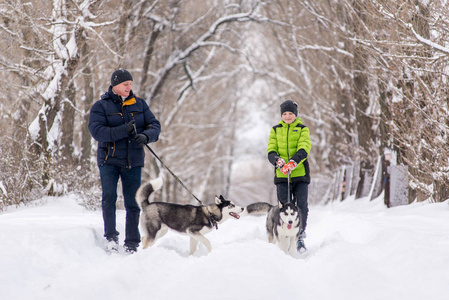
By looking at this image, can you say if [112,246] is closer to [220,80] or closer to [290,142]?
[290,142]

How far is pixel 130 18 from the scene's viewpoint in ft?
53.8

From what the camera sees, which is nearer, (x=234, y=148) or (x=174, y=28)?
(x=174, y=28)

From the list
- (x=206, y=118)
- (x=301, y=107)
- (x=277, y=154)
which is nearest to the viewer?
(x=277, y=154)

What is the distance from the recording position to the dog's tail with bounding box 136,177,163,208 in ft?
20.9

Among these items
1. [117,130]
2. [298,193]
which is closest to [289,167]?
[298,193]

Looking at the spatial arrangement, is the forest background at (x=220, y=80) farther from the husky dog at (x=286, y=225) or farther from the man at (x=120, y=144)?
the man at (x=120, y=144)

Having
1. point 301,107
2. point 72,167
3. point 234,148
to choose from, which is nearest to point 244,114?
point 234,148

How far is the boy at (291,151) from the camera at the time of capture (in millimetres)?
7008

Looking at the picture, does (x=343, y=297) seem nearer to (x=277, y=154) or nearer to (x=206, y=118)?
(x=277, y=154)

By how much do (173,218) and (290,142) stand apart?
1894 millimetres

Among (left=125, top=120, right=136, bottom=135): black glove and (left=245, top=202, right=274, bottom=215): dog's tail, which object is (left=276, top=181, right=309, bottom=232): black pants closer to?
(left=245, top=202, right=274, bottom=215): dog's tail

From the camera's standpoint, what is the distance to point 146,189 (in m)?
6.41

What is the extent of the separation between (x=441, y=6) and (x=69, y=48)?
750 cm

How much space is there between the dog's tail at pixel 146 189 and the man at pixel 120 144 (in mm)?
94
